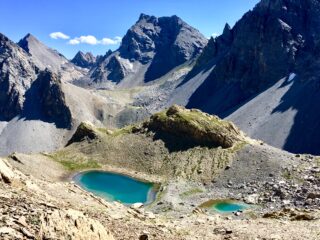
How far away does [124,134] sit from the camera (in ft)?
441

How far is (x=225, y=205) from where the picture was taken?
91.6 m

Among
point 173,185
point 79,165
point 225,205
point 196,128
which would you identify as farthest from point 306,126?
point 225,205

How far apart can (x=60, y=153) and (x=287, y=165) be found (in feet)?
207

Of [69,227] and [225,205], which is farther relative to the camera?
[225,205]

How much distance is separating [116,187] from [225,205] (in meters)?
27.7

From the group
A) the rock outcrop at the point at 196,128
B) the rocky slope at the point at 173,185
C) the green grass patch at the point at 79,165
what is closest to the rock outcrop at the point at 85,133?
the rocky slope at the point at 173,185

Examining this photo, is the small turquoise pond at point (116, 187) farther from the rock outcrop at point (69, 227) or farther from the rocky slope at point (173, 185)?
the rock outcrop at point (69, 227)

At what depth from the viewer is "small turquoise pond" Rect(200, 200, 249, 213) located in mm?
88312

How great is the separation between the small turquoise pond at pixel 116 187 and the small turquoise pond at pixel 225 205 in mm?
13024

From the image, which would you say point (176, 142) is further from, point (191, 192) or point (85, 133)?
Answer: point (85, 133)

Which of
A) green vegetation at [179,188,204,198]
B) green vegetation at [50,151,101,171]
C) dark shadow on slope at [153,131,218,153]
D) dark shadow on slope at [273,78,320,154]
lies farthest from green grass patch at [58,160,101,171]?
dark shadow on slope at [273,78,320,154]

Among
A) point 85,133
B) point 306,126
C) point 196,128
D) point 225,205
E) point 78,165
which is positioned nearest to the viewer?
point 225,205

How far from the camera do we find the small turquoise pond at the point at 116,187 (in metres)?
98.9

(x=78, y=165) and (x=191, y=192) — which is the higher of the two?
(x=191, y=192)
